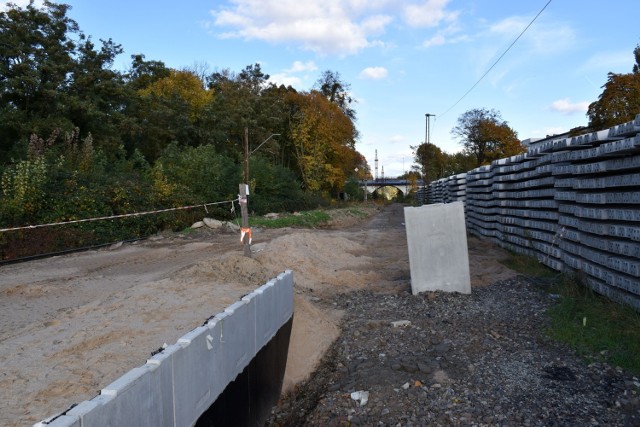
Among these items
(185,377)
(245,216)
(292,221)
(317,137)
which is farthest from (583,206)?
(317,137)

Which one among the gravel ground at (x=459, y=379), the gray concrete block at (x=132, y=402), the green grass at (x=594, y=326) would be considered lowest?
the gravel ground at (x=459, y=379)

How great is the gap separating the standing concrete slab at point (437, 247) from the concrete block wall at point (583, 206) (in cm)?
206

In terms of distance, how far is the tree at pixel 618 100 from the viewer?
1286 inches

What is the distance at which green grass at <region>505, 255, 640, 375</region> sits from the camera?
576cm

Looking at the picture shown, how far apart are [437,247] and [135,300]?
5436mm

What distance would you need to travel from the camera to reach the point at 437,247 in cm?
973

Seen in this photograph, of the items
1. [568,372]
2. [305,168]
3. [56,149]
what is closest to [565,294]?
[568,372]

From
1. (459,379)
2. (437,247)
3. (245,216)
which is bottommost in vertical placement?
(459,379)

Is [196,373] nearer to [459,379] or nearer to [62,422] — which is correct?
[62,422]

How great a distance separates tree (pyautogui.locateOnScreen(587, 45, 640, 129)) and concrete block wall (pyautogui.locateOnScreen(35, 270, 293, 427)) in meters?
34.2

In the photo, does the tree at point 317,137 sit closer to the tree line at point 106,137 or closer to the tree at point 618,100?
the tree line at point 106,137

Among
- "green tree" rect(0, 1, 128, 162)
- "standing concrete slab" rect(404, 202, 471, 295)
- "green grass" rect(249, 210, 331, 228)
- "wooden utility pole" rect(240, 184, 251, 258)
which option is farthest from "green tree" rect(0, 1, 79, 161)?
"standing concrete slab" rect(404, 202, 471, 295)

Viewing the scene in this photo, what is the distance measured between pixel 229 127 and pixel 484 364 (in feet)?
134

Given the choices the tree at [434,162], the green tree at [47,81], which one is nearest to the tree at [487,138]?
the tree at [434,162]
